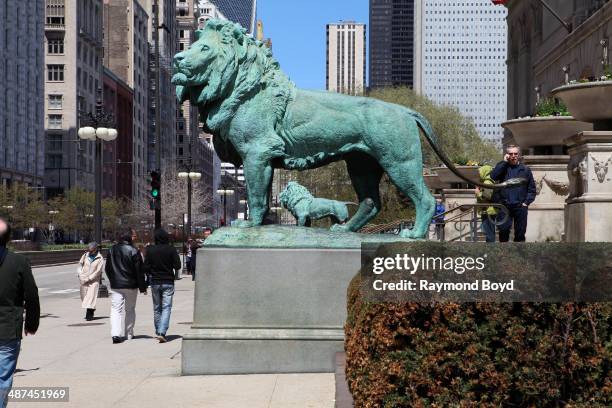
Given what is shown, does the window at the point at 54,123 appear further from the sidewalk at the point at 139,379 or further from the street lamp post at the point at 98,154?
the sidewalk at the point at 139,379

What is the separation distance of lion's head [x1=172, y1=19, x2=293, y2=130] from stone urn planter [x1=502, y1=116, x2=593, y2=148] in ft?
34.1

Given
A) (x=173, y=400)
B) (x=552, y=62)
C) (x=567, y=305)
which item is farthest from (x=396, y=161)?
(x=552, y=62)

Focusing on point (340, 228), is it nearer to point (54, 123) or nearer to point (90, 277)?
point (90, 277)

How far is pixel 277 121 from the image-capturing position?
10016 mm

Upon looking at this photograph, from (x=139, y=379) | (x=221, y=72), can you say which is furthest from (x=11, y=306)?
(x=221, y=72)

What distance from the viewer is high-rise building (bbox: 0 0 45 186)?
88.1m

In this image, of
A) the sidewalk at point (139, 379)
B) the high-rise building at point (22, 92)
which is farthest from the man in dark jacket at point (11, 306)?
the high-rise building at point (22, 92)

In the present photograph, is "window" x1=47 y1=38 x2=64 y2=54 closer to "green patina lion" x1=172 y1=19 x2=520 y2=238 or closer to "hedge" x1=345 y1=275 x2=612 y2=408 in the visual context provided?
"green patina lion" x1=172 y1=19 x2=520 y2=238

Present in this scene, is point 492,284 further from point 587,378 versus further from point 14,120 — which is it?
point 14,120

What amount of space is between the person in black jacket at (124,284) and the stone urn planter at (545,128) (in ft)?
28.2

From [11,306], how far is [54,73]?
108 metres

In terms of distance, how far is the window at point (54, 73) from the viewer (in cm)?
10962

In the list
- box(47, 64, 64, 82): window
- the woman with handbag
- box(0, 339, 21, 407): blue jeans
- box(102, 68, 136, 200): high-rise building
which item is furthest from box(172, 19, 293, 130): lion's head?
box(102, 68, 136, 200): high-rise building

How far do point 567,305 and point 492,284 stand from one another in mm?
400
